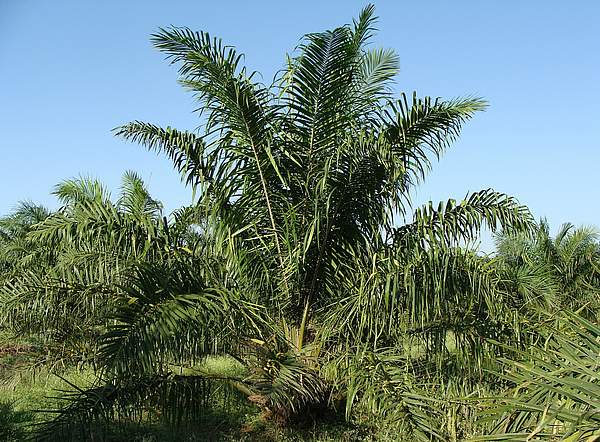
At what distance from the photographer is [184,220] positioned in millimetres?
7902

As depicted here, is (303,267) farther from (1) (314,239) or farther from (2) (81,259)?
(2) (81,259)

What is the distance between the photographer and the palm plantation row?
5.82m

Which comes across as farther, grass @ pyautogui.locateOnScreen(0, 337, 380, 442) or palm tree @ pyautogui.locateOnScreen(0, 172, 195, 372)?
grass @ pyautogui.locateOnScreen(0, 337, 380, 442)

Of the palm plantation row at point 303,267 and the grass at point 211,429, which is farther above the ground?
the palm plantation row at point 303,267

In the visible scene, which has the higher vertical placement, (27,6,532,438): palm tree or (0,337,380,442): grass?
(27,6,532,438): palm tree

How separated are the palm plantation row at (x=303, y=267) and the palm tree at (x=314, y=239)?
2 centimetres

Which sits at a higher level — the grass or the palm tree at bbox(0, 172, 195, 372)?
the palm tree at bbox(0, 172, 195, 372)

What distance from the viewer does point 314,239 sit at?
7184 millimetres

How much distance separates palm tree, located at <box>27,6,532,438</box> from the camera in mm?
6102

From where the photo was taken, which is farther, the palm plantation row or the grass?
the grass

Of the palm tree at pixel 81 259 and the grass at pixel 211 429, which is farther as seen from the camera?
the grass at pixel 211 429

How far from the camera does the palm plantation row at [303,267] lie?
582cm

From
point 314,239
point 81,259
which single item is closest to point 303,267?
point 314,239

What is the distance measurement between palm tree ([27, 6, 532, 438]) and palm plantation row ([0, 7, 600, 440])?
0.9 inches
